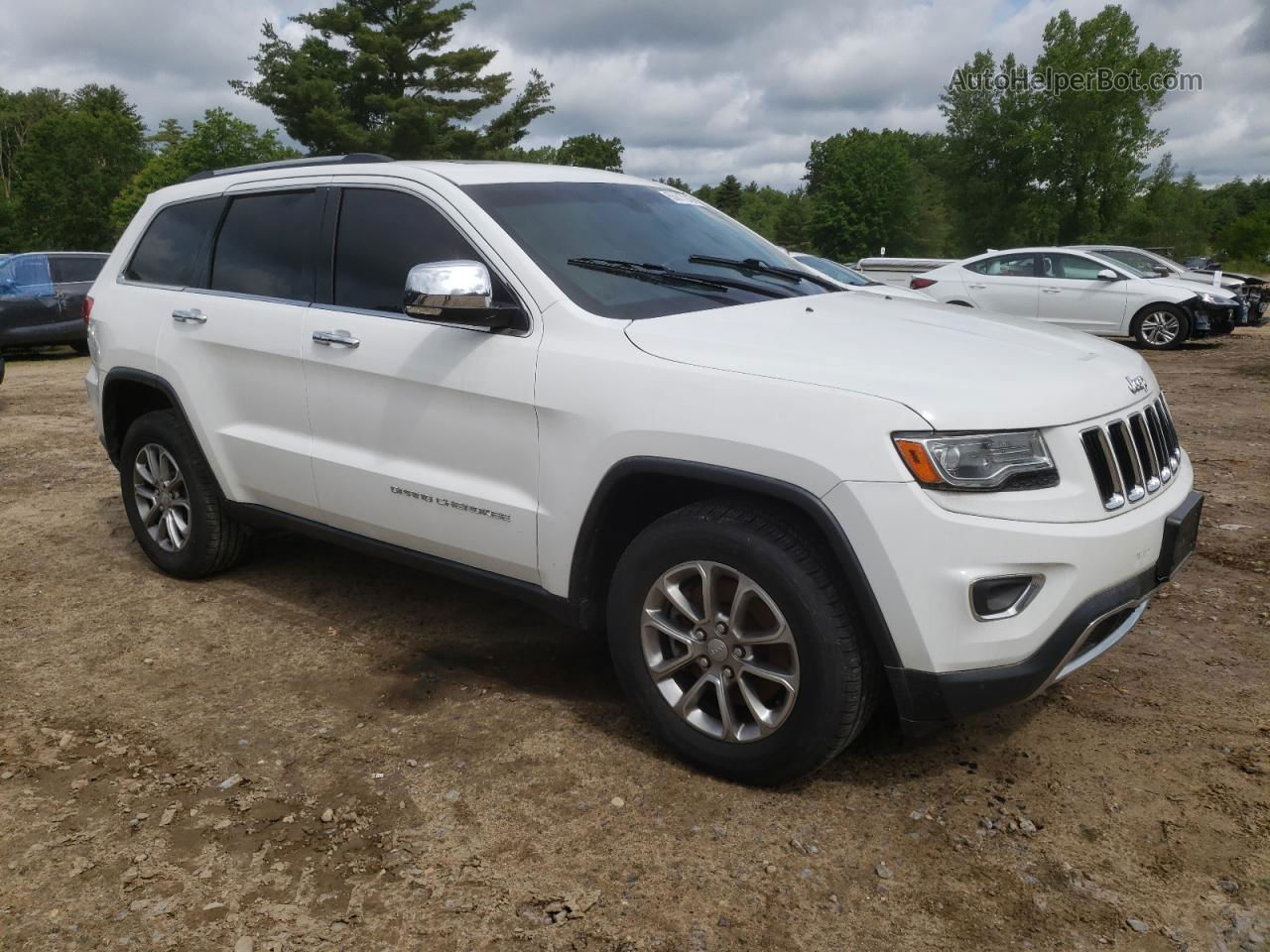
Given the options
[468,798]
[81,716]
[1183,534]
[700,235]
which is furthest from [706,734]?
[81,716]

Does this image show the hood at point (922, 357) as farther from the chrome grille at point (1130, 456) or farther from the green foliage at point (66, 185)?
the green foliage at point (66, 185)

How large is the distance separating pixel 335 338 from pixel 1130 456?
273cm

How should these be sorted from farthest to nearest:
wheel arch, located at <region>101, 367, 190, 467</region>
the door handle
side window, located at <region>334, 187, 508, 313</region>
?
wheel arch, located at <region>101, 367, 190, 467</region>, the door handle, side window, located at <region>334, 187, 508, 313</region>

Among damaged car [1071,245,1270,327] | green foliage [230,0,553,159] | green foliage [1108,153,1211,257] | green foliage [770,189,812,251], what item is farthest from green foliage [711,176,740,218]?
damaged car [1071,245,1270,327]

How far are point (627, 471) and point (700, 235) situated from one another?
145cm

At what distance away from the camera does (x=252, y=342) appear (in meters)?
A: 4.28

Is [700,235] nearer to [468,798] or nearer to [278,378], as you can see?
[278,378]

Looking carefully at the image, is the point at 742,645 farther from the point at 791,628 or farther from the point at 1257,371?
the point at 1257,371

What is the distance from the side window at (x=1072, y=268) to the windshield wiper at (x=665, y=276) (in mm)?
12871

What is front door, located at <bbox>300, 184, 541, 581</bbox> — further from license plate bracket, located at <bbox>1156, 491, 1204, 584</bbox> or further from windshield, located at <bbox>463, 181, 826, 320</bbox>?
license plate bracket, located at <bbox>1156, 491, 1204, 584</bbox>

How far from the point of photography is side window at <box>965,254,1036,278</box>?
50.5ft

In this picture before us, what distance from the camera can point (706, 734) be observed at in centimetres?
312

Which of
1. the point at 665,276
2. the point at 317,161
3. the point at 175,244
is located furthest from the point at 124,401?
the point at 665,276

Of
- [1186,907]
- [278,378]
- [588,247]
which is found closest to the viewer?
[1186,907]
